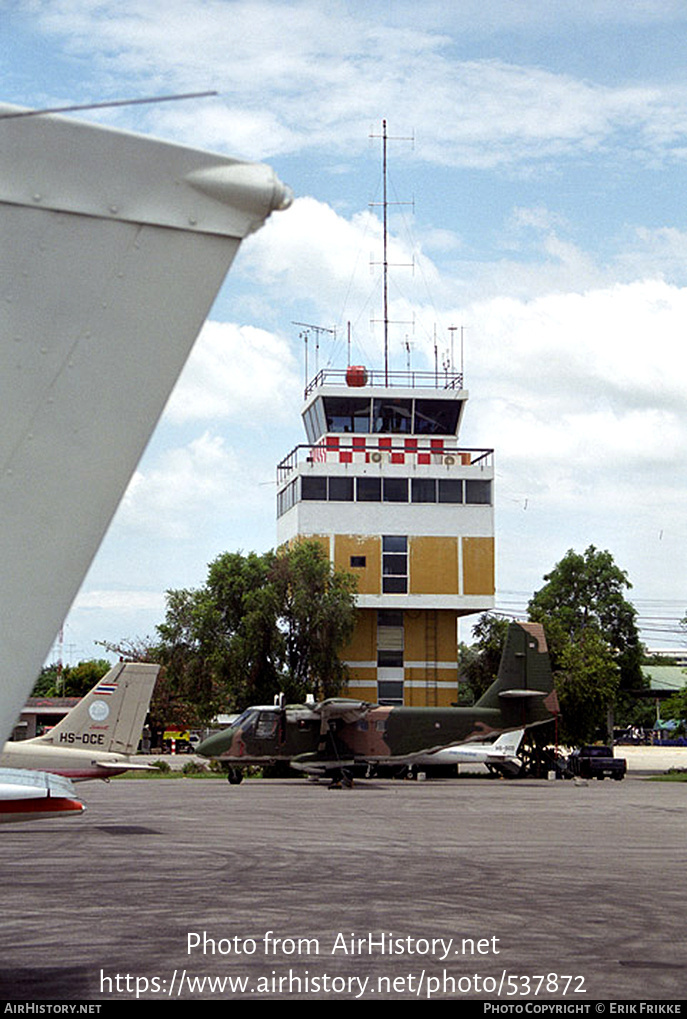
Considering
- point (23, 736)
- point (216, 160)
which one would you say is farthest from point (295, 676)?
point (216, 160)

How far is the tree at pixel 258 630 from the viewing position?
46.4m

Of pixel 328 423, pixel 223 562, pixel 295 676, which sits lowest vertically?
pixel 295 676

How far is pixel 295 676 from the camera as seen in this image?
48.0m

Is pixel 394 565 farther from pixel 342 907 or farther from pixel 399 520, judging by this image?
pixel 342 907

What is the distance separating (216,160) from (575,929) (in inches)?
345

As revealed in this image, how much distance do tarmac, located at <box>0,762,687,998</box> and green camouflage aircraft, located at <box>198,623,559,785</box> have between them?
9.67 m

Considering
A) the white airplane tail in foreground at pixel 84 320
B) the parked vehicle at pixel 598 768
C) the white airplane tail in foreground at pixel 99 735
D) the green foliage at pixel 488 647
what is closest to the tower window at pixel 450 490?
the green foliage at pixel 488 647

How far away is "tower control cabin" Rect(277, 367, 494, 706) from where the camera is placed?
50375 millimetres

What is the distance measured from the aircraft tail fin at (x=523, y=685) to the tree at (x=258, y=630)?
13.6m

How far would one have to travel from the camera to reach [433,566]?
5041 centimetres

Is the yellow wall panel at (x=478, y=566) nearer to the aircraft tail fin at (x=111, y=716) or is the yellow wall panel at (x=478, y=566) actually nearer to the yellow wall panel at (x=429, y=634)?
the yellow wall panel at (x=429, y=634)

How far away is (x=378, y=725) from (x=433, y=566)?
17.8m

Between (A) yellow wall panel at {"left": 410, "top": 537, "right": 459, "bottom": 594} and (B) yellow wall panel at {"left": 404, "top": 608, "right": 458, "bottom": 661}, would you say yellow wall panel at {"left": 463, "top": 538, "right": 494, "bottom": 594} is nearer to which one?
(A) yellow wall panel at {"left": 410, "top": 537, "right": 459, "bottom": 594}

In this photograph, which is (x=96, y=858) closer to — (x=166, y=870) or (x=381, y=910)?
(x=166, y=870)
